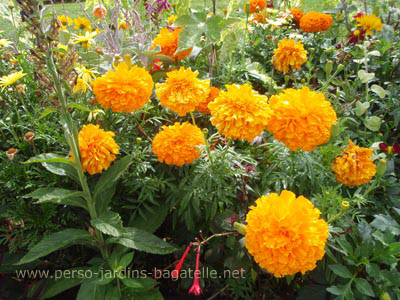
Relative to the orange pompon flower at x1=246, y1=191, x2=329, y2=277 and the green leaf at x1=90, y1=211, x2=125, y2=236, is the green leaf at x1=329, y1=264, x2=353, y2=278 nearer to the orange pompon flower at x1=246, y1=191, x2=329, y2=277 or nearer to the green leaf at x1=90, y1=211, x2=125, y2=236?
the orange pompon flower at x1=246, y1=191, x2=329, y2=277

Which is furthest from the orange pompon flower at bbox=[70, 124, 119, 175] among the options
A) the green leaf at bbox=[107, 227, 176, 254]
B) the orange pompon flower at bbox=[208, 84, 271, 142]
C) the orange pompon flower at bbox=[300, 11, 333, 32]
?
the orange pompon flower at bbox=[300, 11, 333, 32]

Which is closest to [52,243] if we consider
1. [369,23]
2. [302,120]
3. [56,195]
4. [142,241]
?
[56,195]

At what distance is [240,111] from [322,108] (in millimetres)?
263

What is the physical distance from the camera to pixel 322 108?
43.8 inches

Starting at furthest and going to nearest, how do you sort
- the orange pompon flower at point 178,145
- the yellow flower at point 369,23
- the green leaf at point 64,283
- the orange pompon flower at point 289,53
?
1. the yellow flower at point 369,23
2. the orange pompon flower at point 289,53
3. the green leaf at point 64,283
4. the orange pompon flower at point 178,145

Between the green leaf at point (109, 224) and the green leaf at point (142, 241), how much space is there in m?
0.09

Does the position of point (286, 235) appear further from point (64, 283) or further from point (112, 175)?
point (64, 283)

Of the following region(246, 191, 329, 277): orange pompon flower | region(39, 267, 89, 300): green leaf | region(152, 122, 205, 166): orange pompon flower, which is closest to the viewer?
region(246, 191, 329, 277): orange pompon flower

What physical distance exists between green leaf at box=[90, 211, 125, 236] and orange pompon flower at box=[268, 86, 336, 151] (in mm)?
576

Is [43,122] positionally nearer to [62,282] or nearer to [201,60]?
[62,282]

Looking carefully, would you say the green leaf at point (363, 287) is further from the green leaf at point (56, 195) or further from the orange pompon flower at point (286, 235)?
the green leaf at point (56, 195)

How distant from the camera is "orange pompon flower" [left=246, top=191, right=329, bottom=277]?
911mm

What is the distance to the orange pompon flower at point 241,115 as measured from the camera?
108cm

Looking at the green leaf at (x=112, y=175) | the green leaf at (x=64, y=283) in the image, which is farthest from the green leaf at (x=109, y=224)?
the green leaf at (x=64, y=283)
